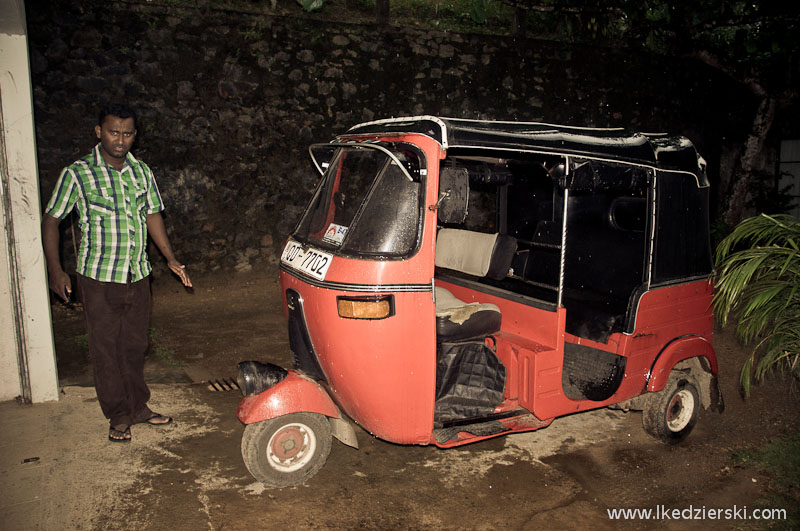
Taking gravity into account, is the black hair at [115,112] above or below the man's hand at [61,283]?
above

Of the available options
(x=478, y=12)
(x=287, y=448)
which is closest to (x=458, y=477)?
(x=287, y=448)

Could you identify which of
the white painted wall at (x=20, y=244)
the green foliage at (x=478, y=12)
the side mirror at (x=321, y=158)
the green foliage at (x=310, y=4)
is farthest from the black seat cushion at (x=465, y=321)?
the green foliage at (x=478, y=12)

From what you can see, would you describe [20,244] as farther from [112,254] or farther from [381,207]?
[381,207]

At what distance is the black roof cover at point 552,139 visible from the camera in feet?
11.0

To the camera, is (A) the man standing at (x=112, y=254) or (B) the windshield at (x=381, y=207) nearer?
(B) the windshield at (x=381, y=207)

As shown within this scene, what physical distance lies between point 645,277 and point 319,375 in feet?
7.53

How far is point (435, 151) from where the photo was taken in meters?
3.31

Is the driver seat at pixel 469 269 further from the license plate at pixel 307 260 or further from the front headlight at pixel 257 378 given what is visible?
the front headlight at pixel 257 378

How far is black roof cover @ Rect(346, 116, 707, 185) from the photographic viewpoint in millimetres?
3354

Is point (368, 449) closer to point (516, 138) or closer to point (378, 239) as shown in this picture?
point (378, 239)

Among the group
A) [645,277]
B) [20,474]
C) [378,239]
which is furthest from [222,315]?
[645,277]

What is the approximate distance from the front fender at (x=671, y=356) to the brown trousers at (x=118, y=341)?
3.68 meters

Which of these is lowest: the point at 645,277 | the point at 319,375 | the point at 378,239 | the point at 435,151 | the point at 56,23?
the point at 319,375

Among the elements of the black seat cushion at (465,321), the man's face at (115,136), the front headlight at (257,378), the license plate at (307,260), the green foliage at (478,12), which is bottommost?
the front headlight at (257,378)
